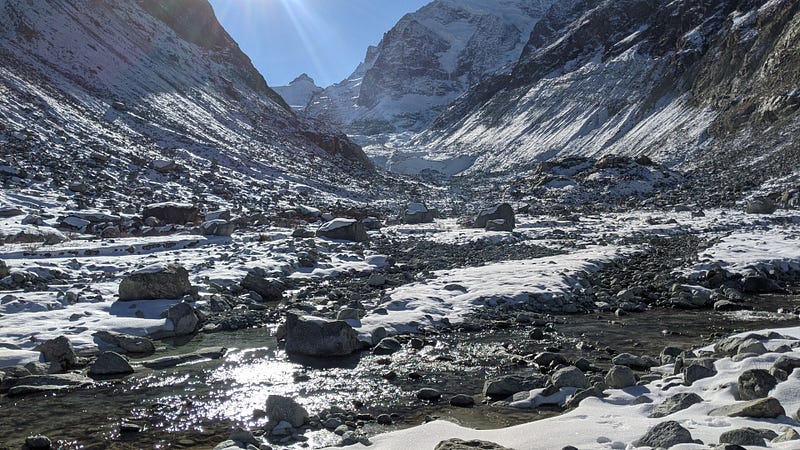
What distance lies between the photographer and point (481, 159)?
119 m

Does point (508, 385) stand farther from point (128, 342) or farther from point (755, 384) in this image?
point (128, 342)

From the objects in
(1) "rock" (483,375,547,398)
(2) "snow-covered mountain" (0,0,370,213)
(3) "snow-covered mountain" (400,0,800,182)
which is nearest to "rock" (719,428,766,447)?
(1) "rock" (483,375,547,398)

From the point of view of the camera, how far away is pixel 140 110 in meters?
55.2

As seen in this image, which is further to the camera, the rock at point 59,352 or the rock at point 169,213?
the rock at point 169,213

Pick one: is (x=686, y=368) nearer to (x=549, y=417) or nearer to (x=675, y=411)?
(x=675, y=411)

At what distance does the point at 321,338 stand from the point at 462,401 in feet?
13.0

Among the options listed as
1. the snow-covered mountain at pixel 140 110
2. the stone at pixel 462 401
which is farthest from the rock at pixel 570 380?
the snow-covered mountain at pixel 140 110

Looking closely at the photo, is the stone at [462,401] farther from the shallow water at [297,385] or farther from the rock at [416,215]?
the rock at [416,215]

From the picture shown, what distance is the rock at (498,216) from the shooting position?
33975 mm

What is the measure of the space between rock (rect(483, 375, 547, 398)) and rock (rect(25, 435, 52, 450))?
6.30 meters

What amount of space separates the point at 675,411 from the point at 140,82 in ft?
219

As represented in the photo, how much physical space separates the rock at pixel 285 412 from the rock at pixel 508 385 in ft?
9.89

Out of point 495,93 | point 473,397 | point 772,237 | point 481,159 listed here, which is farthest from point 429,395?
point 495,93

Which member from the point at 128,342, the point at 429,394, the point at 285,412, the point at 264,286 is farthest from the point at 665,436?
the point at 264,286
